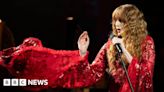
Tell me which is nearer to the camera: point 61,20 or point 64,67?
point 64,67

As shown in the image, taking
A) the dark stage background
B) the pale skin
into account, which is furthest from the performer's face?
the dark stage background

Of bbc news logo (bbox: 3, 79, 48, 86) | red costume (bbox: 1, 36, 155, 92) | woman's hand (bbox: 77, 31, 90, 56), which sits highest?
woman's hand (bbox: 77, 31, 90, 56)

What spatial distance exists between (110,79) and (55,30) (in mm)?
492

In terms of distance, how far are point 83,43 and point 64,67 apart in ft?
0.61

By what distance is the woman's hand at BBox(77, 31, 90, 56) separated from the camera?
6.65ft

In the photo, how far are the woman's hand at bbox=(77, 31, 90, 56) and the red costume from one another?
0.03 meters

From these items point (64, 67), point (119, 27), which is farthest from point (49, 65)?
point (119, 27)

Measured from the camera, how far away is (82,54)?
2.03 metres

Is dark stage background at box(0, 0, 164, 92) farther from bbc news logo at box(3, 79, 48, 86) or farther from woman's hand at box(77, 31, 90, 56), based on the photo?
bbc news logo at box(3, 79, 48, 86)

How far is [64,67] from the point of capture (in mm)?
2012

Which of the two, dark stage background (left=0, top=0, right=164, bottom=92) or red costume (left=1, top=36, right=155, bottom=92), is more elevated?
dark stage background (left=0, top=0, right=164, bottom=92)

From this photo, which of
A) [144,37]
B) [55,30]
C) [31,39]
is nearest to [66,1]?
[55,30]

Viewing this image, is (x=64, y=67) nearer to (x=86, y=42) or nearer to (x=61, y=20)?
(x=86, y=42)

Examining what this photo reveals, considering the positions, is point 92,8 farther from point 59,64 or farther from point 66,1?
point 59,64
